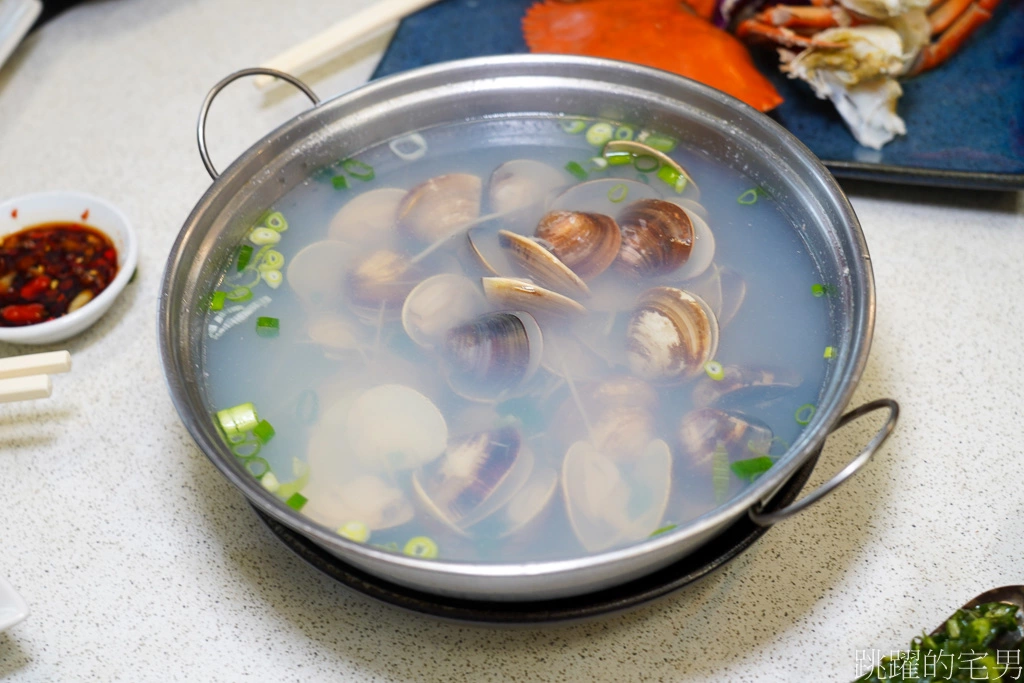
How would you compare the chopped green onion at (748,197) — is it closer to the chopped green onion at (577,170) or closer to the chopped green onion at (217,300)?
the chopped green onion at (577,170)

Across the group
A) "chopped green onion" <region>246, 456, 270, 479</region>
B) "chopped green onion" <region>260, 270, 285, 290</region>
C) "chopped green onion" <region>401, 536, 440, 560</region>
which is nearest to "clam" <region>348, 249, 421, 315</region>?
"chopped green onion" <region>260, 270, 285, 290</region>

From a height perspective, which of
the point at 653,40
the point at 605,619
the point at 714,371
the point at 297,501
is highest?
the point at 653,40

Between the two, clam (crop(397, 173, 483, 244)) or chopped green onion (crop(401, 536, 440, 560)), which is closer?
chopped green onion (crop(401, 536, 440, 560))

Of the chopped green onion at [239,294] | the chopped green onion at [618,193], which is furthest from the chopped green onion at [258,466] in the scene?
the chopped green onion at [618,193]

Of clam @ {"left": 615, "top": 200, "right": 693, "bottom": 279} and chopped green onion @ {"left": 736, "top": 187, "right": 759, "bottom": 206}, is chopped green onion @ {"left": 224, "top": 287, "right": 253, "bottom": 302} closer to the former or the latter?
clam @ {"left": 615, "top": 200, "right": 693, "bottom": 279}

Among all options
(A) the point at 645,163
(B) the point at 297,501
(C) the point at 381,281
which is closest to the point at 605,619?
(B) the point at 297,501

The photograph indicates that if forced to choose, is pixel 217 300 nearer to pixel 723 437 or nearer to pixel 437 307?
pixel 437 307

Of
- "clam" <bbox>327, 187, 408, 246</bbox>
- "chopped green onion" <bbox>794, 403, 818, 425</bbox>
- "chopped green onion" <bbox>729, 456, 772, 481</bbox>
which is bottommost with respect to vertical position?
"chopped green onion" <bbox>729, 456, 772, 481</bbox>
